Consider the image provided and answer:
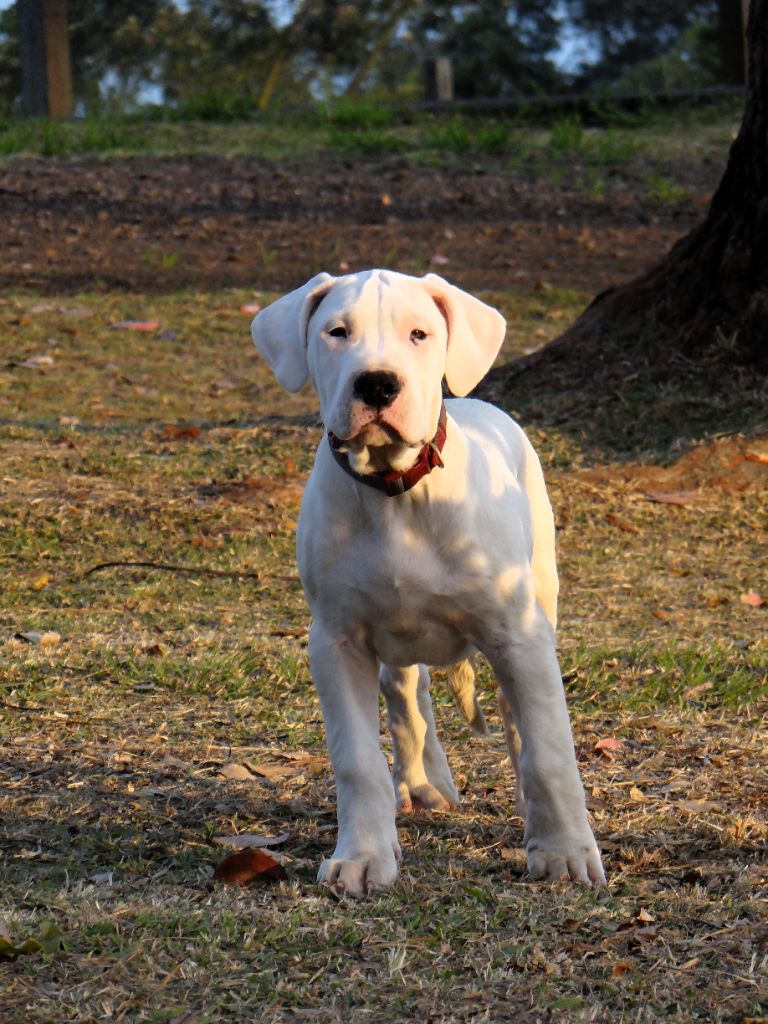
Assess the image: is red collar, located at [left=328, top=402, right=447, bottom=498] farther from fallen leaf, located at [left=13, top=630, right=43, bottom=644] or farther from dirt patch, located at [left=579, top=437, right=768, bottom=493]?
dirt patch, located at [left=579, top=437, right=768, bottom=493]

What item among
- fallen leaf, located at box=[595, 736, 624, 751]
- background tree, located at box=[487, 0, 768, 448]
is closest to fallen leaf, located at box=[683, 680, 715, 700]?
fallen leaf, located at box=[595, 736, 624, 751]

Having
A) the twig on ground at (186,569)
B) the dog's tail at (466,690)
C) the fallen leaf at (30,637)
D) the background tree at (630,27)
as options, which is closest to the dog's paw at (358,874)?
the dog's tail at (466,690)

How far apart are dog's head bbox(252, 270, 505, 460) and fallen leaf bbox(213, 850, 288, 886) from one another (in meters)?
0.98

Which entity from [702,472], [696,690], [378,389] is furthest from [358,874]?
[702,472]

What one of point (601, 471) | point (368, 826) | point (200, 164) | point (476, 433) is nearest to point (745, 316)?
point (601, 471)

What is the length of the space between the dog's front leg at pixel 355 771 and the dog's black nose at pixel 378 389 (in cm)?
60

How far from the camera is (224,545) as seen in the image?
21.7 feet

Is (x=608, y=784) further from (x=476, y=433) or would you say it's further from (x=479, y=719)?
(x=476, y=433)

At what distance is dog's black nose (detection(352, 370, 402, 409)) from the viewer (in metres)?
3.28

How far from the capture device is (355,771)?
3.46 meters

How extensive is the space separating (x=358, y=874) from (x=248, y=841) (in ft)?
1.50

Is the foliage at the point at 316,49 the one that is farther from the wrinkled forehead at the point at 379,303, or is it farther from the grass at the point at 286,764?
the wrinkled forehead at the point at 379,303

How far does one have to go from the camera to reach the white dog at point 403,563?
3.41 m

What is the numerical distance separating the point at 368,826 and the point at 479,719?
0.85m
